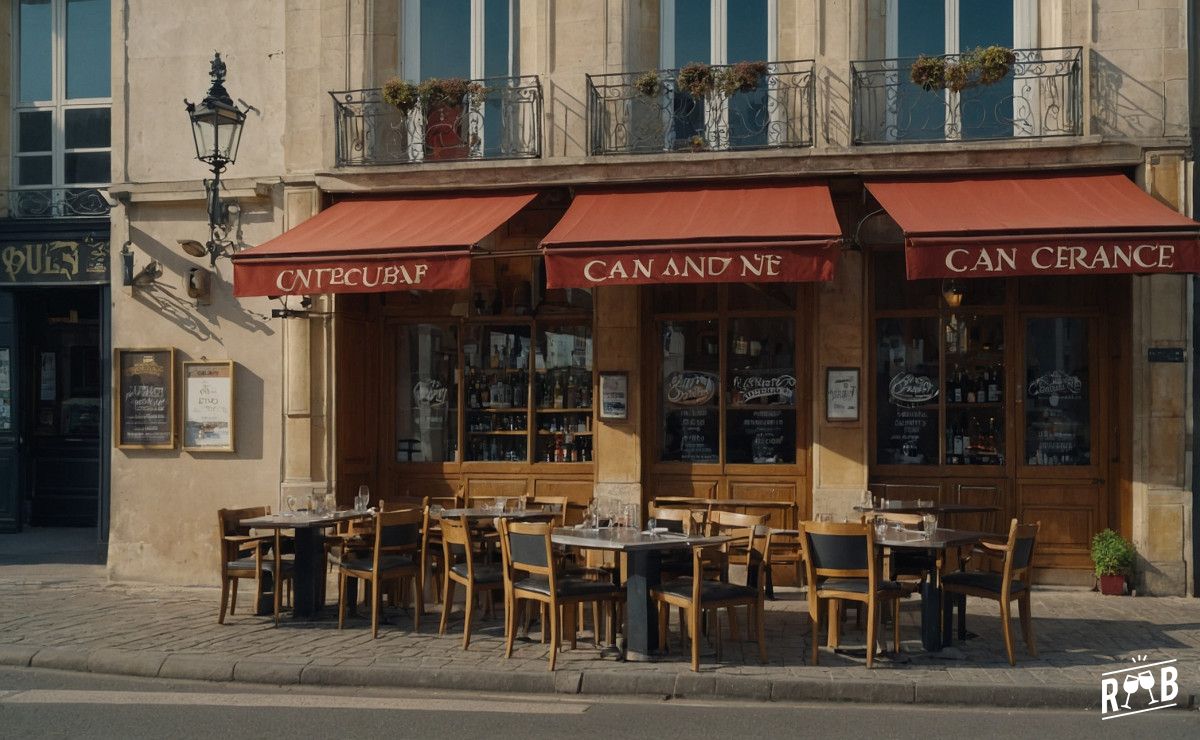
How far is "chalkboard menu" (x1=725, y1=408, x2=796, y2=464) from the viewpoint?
459 inches

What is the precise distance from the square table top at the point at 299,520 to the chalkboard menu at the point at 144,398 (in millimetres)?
2664

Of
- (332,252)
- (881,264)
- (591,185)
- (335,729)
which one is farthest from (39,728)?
(881,264)

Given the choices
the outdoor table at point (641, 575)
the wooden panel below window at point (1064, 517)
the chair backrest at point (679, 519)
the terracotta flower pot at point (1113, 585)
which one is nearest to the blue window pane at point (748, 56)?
the chair backrest at point (679, 519)

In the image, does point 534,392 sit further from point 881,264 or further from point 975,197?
point 975,197

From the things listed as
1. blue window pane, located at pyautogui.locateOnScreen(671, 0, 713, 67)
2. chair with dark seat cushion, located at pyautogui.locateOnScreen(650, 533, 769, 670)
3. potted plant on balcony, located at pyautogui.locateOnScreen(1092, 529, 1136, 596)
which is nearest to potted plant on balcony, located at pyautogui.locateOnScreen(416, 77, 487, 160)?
blue window pane, located at pyautogui.locateOnScreen(671, 0, 713, 67)

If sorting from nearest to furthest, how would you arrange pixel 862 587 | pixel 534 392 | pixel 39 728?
pixel 39 728 → pixel 862 587 → pixel 534 392

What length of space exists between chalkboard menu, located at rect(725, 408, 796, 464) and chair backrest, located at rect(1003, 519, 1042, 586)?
3371 millimetres

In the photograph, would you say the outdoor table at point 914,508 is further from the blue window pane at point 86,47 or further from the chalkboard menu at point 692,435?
the blue window pane at point 86,47

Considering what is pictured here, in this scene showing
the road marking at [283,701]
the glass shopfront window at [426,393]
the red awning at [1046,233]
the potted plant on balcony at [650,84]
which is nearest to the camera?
the road marking at [283,701]

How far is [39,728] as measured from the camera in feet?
21.8

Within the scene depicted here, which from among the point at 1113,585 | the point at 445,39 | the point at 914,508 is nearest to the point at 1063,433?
the point at 1113,585

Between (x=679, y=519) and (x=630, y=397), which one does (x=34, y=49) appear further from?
(x=679, y=519)

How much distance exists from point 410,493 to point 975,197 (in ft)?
20.6
